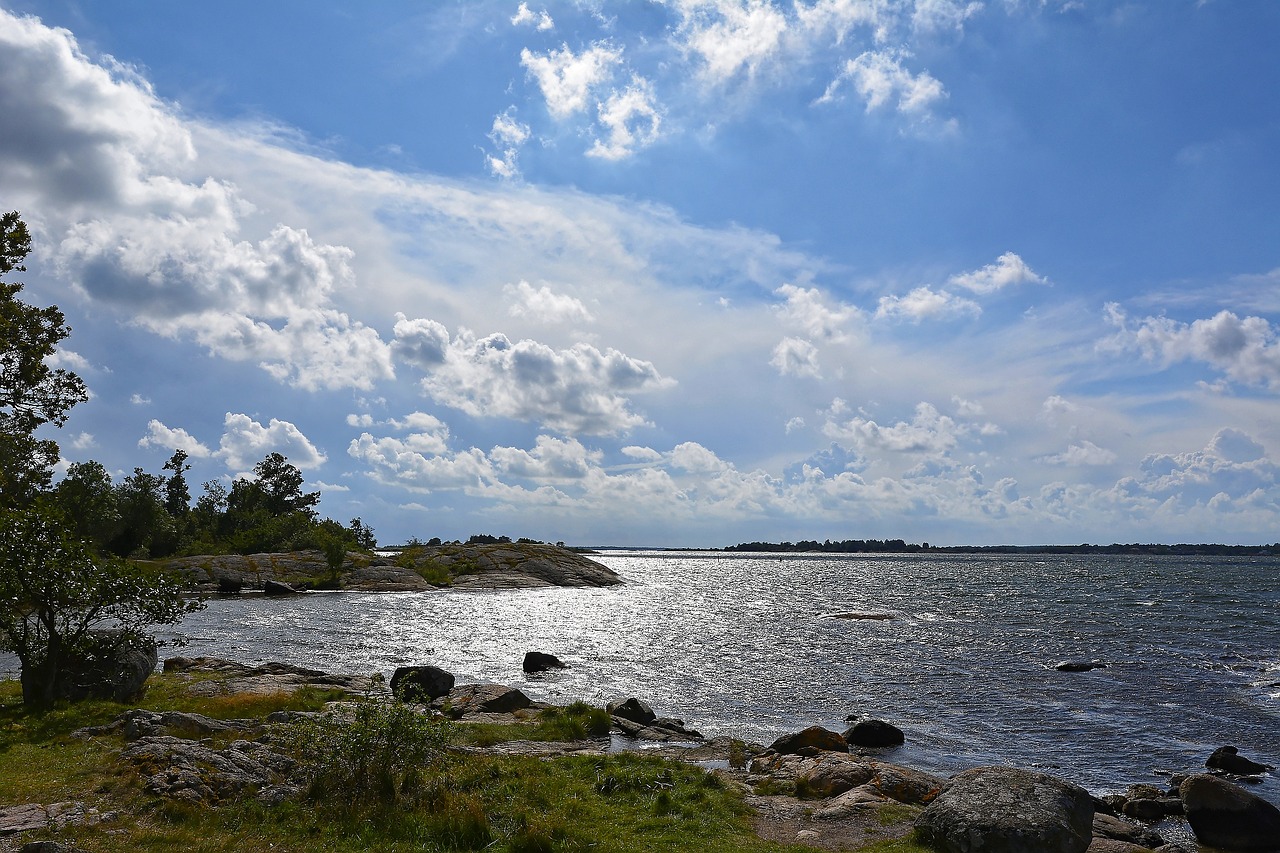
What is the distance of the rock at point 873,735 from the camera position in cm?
3112

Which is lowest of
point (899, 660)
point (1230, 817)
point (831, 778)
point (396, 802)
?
point (899, 660)

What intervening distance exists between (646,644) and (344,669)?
2472cm

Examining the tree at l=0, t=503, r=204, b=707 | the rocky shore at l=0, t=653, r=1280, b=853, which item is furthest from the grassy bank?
the tree at l=0, t=503, r=204, b=707

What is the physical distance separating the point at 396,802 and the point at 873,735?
68.4ft

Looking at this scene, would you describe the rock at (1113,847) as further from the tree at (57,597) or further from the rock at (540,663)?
the rock at (540,663)

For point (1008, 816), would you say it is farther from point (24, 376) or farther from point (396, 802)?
point (24, 376)

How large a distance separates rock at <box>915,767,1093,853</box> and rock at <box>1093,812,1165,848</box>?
2880 millimetres

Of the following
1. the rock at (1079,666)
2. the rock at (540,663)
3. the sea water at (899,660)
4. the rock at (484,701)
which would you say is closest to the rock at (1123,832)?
the sea water at (899,660)

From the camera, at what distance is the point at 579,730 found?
2906cm

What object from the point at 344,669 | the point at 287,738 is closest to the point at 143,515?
the point at 344,669

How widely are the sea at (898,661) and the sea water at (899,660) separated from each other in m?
0.19

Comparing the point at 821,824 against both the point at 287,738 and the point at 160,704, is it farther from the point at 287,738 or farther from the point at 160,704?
the point at 160,704

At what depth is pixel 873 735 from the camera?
3117 cm

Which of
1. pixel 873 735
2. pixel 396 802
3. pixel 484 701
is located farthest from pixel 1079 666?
pixel 396 802
